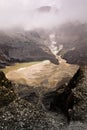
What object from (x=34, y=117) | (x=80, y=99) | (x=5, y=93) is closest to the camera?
(x=34, y=117)

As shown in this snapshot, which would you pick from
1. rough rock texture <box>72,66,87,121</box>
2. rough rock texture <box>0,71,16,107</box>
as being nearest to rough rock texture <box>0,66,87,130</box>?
rough rock texture <box>72,66,87,121</box>

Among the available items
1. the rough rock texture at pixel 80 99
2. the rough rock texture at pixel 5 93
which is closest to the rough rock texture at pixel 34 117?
the rough rock texture at pixel 80 99

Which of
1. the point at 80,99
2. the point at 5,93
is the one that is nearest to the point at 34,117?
the point at 5,93

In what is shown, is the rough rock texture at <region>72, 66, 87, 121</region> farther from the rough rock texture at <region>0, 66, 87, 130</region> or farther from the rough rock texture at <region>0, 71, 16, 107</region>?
the rough rock texture at <region>0, 71, 16, 107</region>

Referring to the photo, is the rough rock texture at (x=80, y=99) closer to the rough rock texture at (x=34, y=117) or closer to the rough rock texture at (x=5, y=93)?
the rough rock texture at (x=34, y=117)

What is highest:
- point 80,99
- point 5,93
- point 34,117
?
point 5,93

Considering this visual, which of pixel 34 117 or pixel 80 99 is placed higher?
pixel 34 117

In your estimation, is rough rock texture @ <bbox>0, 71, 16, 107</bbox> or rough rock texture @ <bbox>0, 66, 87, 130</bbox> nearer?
rough rock texture @ <bbox>0, 66, 87, 130</bbox>

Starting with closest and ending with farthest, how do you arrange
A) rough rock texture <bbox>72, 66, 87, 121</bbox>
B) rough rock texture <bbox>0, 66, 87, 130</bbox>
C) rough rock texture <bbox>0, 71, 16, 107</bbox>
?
rough rock texture <bbox>0, 66, 87, 130</bbox>
rough rock texture <bbox>0, 71, 16, 107</bbox>
rough rock texture <bbox>72, 66, 87, 121</bbox>

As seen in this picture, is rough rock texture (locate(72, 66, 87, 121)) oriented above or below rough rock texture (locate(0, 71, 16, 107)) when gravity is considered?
below

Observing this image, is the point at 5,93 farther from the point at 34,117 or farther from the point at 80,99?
the point at 80,99

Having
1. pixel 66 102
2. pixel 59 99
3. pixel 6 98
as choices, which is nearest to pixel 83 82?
pixel 66 102
